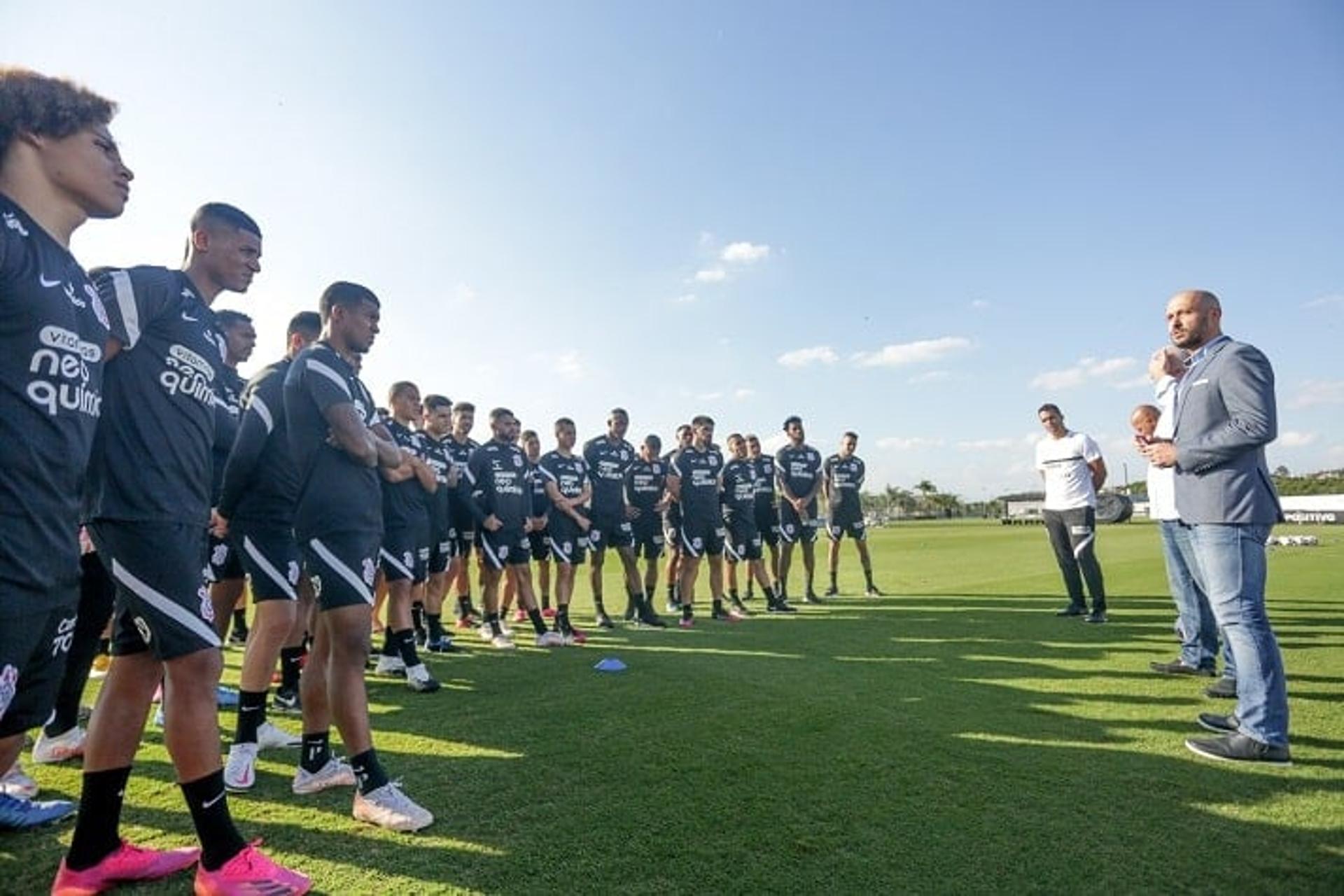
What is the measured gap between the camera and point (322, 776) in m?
3.29

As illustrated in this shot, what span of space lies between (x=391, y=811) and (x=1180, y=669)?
5.88 m

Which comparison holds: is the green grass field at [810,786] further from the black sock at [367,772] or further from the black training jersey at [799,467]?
the black training jersey at [799,467]

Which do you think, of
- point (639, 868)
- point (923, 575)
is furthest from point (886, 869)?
point (923, 575)

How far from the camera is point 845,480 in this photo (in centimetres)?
1230

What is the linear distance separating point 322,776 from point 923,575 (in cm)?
1277

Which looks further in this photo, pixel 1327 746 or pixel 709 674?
pixel 709 674

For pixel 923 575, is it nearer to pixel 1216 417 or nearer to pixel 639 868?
pixel 1216 417

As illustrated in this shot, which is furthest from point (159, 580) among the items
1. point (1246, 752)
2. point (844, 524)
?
point (844, 524)

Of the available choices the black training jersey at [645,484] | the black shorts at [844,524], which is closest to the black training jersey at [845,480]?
the black shorts at [844,524]

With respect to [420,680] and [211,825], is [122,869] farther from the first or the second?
[420,680]

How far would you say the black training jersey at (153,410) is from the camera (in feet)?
7.63

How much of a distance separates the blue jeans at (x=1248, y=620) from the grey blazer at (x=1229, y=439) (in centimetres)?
10

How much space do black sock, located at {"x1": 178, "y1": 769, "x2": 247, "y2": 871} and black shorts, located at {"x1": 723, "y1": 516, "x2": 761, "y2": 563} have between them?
26.3 feet

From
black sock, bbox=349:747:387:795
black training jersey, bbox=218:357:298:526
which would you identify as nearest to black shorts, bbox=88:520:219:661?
black sock, bbox=349:747:387:795
